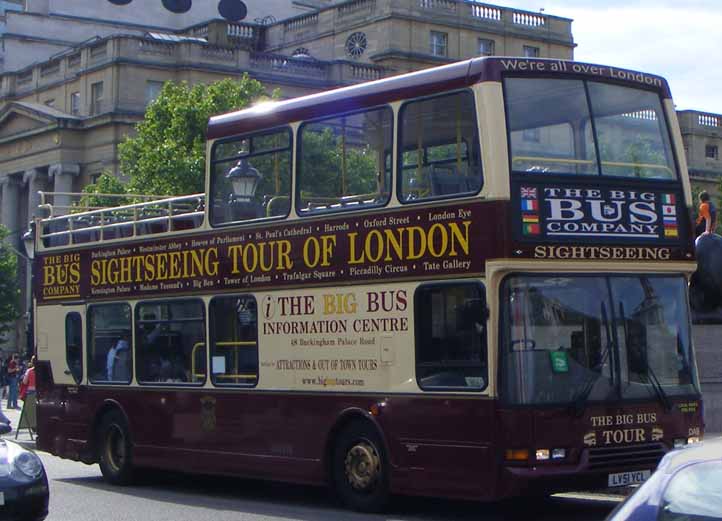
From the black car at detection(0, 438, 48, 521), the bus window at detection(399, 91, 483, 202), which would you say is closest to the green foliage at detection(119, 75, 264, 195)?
the bus window at detection(399, 91, 483, 202)

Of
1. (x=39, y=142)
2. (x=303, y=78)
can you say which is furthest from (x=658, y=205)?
(x=39, y=142)

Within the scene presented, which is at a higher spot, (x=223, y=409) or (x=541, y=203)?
(x=541, y=203)

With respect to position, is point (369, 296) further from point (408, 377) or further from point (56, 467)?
point (56, 467)

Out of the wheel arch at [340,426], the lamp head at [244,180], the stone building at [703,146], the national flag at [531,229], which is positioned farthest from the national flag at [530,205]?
the stone building at [703,146]

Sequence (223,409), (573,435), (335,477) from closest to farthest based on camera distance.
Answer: (573,435)
(335,477)
(223,409)

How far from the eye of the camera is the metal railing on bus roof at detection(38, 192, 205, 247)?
17.2 metres

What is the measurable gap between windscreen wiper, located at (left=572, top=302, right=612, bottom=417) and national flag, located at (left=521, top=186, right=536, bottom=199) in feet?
4.00

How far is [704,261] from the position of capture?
786 inches

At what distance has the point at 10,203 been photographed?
244 ft

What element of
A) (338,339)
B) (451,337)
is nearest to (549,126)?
(451,337)

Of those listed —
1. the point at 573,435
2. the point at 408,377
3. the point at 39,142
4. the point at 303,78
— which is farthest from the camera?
the point at 39,142

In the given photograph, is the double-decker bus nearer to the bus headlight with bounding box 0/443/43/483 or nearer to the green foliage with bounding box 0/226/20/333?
the bus headlight with bounding box 0/443/43/483

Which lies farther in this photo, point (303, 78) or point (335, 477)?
point (303, 78)

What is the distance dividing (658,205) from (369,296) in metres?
2.96
